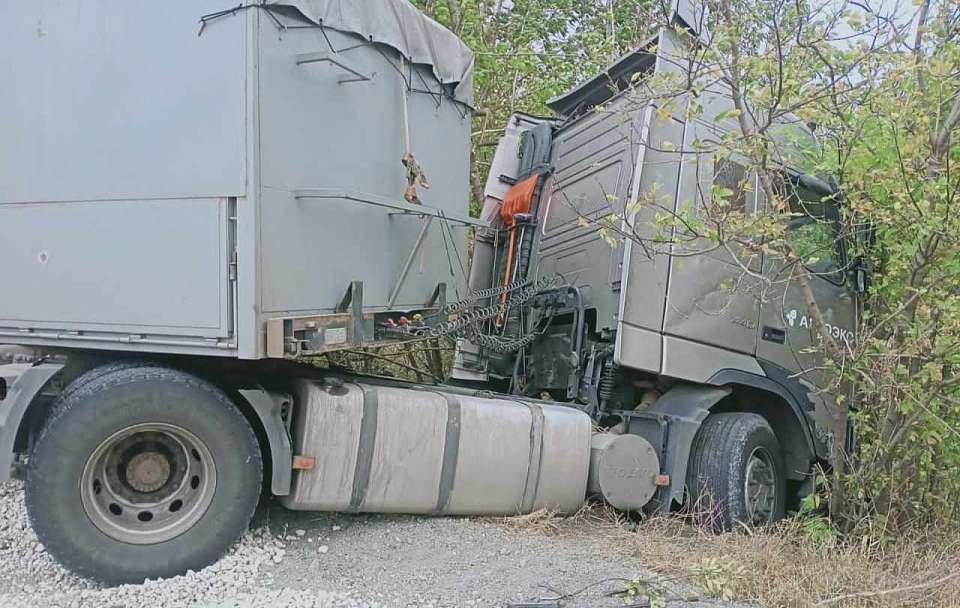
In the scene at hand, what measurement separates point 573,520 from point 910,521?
208cm

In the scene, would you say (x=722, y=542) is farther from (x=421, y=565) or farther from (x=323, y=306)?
(x=323, y=306)

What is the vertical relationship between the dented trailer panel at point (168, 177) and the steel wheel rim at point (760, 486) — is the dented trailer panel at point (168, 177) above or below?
above

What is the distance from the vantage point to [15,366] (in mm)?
3631

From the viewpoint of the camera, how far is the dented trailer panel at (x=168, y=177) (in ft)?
10.9

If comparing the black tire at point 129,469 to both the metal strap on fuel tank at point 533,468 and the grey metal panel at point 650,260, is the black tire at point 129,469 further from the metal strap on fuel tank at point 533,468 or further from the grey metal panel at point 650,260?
the grey metal panel at point 650,260

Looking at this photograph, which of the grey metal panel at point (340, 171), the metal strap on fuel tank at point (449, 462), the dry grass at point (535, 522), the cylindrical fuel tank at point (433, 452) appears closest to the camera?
the grey metal panel at point (340, 171)

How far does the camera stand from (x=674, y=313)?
4941 mm

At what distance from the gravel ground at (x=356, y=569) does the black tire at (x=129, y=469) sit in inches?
4.6

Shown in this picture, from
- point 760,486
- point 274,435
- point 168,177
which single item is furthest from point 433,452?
point 760,486

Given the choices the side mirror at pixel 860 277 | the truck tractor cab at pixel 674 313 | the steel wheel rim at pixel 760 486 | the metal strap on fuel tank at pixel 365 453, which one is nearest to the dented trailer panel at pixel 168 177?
the metal strap on fuel tank at pixel 365 453

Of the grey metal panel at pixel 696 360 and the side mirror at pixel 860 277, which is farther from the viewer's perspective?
the side mirror at pixel 860 277

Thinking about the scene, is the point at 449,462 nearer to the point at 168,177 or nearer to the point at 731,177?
the point at 168,177

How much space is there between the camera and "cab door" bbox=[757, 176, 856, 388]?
17.0ft

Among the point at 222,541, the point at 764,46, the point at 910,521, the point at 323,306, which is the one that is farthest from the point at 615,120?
the point at 222,541
